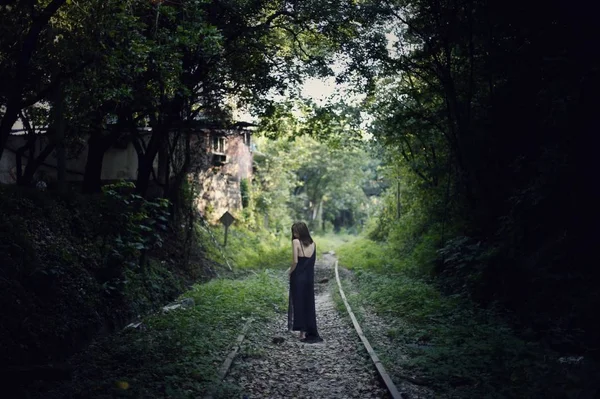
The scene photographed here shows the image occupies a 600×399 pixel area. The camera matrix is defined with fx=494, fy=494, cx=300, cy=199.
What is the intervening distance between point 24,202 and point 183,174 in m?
9.02

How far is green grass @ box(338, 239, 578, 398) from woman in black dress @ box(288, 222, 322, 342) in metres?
1.14

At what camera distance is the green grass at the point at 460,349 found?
6031mm

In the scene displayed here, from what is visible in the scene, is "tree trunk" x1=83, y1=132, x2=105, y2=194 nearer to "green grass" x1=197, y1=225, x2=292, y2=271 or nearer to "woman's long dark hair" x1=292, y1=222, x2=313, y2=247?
"green grass" x1=197, y1=225, x2=292, y2=271

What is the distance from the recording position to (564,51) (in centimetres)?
811

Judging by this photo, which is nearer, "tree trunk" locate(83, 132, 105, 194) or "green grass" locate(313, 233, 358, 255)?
"tree trunk" locate(83, 132, 105, 194)

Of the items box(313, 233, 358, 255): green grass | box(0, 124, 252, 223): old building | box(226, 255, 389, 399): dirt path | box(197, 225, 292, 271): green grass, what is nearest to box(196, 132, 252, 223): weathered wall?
box(0, 124, 252, 223): old building

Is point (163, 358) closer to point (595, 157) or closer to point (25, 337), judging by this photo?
point (25, 337)

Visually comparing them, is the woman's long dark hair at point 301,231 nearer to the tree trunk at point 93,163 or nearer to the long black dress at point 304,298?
the long black dress at point 304,298

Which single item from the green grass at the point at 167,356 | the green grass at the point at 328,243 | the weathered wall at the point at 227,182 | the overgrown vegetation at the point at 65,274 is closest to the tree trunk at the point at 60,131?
the overgrown vegetation at the point at 65,274

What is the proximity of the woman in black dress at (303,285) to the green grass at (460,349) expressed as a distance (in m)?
1.14

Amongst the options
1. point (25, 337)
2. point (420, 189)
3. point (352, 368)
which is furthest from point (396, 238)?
point (25, 337)

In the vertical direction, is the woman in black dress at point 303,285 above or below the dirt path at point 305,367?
above

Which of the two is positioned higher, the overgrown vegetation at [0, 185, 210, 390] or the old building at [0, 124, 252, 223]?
the old building at [0, 124, 252, 223]

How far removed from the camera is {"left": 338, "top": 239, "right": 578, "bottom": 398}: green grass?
603 cm
